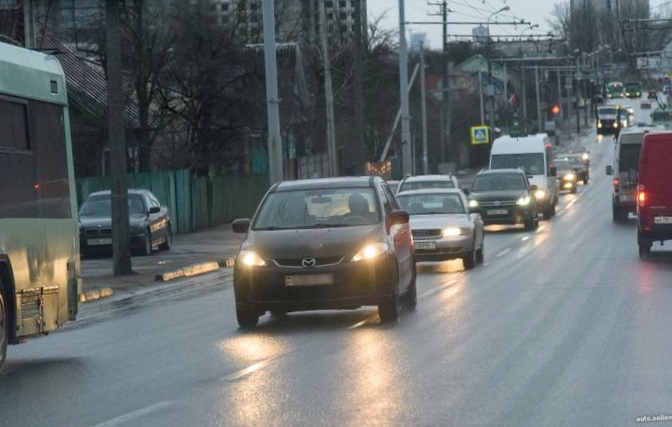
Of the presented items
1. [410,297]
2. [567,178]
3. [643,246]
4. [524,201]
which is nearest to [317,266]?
[410,297]

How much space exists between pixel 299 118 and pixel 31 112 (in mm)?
43252

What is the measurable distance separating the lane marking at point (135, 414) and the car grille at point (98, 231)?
22.8 meters

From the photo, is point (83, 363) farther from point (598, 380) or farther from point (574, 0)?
point (574, 0)

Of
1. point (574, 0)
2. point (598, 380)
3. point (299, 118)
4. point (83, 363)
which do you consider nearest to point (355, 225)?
point (83, 363)

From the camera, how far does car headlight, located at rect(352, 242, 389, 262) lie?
51.7 feet

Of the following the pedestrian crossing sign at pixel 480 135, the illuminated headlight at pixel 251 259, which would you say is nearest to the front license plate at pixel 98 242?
the illuminated headlight at pixel 251 259

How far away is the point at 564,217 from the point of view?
47.2m

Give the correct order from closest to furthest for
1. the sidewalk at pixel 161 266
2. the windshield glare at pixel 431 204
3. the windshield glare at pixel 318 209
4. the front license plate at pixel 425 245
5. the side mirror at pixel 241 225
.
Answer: the windshield glare at pixel 318 209, the side mirror at pixel 241 225, the sidewalk at pixel 161 266, the front license plate at pixel 425 245, the windshield glare at pixel 431 204

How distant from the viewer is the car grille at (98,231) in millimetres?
32750

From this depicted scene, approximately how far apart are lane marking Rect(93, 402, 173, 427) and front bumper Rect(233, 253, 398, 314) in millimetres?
5408

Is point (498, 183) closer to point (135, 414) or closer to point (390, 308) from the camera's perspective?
point (390, 308)

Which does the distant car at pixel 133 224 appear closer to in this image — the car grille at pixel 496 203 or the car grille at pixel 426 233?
the car grille at pixel 426 233

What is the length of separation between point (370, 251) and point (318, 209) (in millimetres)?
1295

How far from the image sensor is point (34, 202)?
1326 cm
